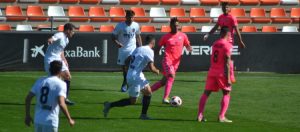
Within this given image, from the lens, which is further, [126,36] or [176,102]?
[126,36]

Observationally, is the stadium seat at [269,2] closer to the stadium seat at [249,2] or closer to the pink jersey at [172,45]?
the stadium seat at [249,2]

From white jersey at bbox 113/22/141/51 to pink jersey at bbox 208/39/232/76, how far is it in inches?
231

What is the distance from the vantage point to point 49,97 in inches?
433

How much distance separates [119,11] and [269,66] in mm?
8436

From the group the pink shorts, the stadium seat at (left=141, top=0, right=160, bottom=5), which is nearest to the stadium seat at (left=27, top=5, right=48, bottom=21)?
the stadium seat at (left=141, top=0, right=160, bottom=5)

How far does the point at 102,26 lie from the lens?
34.3 meters

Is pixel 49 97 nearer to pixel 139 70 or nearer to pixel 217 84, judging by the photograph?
pixel 139 70

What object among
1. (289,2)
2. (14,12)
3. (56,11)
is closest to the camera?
(14,12)

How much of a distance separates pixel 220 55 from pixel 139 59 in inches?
66.2

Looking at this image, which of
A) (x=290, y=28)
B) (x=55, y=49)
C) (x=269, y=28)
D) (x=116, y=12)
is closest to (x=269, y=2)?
(x=269, y=28)

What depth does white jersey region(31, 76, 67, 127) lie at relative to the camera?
1096 cm

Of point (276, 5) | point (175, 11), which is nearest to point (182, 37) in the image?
point (175, 11)

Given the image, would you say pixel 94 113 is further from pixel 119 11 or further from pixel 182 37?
pixel 119 11

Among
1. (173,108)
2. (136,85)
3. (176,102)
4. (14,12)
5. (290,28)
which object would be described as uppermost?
(14,12)
